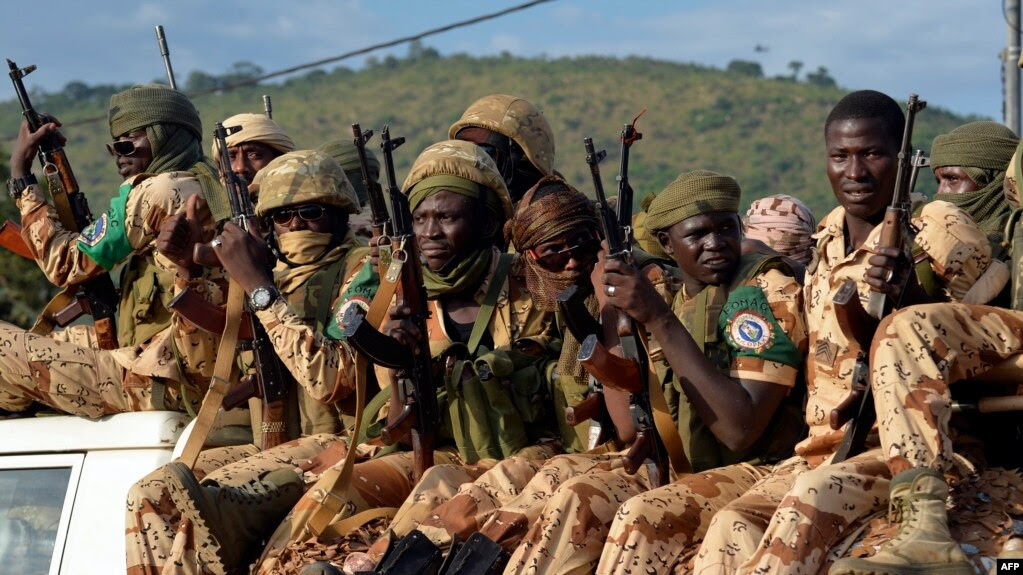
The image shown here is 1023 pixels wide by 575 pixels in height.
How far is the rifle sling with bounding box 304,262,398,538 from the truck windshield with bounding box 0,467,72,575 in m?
1.24

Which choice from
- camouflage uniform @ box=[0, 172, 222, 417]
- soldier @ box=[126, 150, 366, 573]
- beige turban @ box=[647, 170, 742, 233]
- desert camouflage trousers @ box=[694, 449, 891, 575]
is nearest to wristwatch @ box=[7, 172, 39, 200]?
camouflage uniform @ box=[0, 172, 222, 417]

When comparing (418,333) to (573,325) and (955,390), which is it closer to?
Answer: (573,325)

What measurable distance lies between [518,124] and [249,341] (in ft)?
6.35

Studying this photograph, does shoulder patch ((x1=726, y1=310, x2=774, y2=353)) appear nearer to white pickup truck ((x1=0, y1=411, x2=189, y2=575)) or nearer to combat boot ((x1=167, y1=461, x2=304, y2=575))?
combat boot ((x1=167, y1=461, x2=304, y2=575))

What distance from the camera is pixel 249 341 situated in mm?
6641

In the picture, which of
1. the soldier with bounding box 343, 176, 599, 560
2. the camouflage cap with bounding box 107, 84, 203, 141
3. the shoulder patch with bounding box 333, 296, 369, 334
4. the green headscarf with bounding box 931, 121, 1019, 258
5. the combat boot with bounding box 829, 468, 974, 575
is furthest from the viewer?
the camouflage cap with bounding box 107, 84, 203, 141

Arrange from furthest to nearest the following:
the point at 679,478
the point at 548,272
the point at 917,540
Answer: the point at 548,272, the point at 679,478, the point at 917,540

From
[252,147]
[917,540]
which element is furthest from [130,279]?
[917,540]

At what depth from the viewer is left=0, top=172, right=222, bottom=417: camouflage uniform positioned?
692cm

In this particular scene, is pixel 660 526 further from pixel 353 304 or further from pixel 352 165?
pixel 352 165

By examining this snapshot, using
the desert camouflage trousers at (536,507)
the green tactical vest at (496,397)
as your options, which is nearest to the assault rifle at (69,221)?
the green tactical vest at (496,397)

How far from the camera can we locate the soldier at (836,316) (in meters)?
4.27

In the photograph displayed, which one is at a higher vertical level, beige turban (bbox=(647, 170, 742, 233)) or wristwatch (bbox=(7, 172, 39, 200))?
wristwatch (bbox=(7, 172, 39, 200))

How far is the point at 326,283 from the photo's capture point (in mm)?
6762
